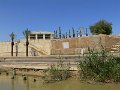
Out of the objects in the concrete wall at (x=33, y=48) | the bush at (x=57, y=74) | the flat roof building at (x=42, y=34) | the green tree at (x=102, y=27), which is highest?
the flat roof building at (x=42, y=34)

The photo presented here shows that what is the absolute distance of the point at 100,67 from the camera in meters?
27.9

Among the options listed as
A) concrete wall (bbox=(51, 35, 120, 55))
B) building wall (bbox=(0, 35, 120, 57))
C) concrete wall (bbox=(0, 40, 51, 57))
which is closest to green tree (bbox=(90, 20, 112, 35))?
building wall (bbox=(0, 35, 120, 57))

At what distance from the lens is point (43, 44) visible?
69125mm

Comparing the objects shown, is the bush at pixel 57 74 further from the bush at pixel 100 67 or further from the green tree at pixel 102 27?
the green tree at pixel 102 27

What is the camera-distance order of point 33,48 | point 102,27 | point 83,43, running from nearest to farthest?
point 83,43, point 102,27, point 33,48

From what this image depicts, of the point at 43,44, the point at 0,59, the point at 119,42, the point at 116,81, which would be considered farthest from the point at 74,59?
the point at 43,44

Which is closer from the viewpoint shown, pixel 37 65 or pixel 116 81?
pixel 116 81

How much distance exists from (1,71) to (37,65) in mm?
6704

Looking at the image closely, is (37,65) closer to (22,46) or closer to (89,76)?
(89,76)

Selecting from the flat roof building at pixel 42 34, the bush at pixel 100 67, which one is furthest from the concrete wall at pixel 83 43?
the flat roof building at pixel 42 34

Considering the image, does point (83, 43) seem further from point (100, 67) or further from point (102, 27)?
point (100, 67)

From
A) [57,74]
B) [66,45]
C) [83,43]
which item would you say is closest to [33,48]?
[66,45]

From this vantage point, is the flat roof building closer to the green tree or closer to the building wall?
the building wall

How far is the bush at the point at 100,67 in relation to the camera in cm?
2723
